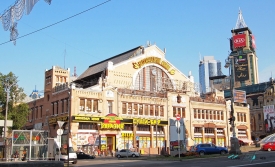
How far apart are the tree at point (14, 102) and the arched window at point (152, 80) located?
24.1 meters

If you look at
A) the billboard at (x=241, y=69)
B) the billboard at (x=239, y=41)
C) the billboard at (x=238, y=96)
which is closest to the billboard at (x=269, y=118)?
the billboard at (x=238, y=96)

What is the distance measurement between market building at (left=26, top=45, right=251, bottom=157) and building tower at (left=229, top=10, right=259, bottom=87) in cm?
11458

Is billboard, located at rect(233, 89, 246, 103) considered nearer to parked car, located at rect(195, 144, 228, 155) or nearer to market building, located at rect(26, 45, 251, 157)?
market building, located at rect(26, 45, 251, 157)

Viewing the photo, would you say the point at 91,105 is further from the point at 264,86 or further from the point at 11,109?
the point at 264,86

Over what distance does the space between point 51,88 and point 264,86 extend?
93176 mm

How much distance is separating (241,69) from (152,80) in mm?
131041

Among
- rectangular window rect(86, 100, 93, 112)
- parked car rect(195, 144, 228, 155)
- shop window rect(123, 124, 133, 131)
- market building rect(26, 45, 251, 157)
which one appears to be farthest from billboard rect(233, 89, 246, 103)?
parked car rect(195, 144, 228, 155)

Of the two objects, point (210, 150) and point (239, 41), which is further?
point (239, 41)

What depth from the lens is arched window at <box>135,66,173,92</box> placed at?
66.8m

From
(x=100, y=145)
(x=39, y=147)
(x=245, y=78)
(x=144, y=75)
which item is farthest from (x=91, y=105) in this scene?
(x=245, y=78)

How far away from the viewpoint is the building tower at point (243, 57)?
185 meters

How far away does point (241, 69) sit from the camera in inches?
7347

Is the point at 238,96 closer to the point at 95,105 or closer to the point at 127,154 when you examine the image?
the point at 95,105

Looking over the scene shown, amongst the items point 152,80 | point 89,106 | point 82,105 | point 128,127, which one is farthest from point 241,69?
point 82,105
